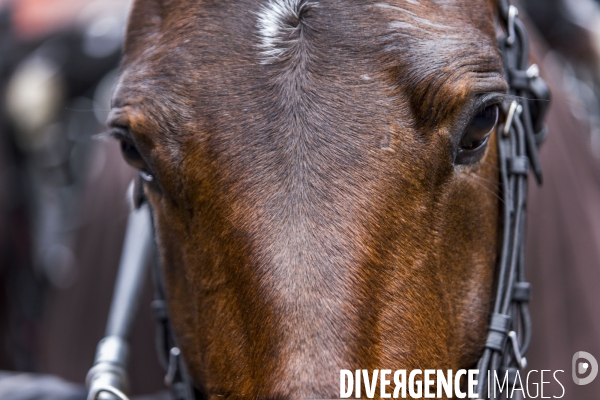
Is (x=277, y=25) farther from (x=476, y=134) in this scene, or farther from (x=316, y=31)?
(x=476, y=134)

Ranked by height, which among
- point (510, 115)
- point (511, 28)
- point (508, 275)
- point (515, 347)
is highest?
point (511, 28)

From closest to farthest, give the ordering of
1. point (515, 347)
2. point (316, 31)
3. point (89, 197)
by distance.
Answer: point (316, 31) → point (515, 347) → point (89, 197)

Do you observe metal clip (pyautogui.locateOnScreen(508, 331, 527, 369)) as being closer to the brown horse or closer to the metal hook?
the brown horse

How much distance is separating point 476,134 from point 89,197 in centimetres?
252

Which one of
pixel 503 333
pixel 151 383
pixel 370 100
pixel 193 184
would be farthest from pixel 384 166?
pixel 151 383

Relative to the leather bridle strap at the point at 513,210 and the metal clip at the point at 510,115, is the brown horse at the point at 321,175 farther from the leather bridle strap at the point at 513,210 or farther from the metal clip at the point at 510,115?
the metal clip at the point at 510,115

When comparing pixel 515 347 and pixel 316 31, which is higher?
pixel 316 31

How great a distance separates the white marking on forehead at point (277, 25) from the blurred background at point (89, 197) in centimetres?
124

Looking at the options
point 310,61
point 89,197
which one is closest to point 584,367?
point 310,61

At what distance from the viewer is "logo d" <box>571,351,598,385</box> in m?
2.34

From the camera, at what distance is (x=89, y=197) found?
371 centimetres

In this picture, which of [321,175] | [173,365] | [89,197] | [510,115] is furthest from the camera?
[89,197]

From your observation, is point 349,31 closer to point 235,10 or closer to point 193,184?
point 235,10

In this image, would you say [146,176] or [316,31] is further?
[146,176]
